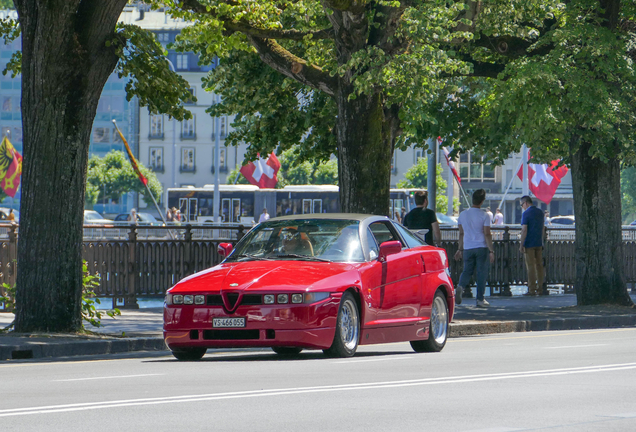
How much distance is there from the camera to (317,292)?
10820 millimetres

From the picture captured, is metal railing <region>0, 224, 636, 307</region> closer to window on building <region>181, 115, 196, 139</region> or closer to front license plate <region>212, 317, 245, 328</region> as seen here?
front license plate <region>212, 317, 245, 328</region>

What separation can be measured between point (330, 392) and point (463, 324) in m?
8.59

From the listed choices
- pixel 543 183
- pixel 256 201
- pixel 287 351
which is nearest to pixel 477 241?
pixel 287 351

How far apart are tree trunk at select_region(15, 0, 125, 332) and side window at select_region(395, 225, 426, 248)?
3.86 metres

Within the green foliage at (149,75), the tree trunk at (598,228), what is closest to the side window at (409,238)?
the green foliage at (149,75)

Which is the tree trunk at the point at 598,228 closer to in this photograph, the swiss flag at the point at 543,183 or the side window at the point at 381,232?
the side window at the point at 381,232

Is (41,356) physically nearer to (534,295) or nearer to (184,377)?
(184,377)

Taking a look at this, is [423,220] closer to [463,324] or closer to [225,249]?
[463,324]

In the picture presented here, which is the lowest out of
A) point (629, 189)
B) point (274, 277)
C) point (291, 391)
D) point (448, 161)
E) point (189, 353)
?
point (189, 353)

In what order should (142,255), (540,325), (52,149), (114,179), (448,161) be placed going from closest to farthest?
1. (52,149)
2. (540,325)
3. (142,255)
4. (448,161)
5. (114,179)

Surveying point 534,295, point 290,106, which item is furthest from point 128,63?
point 534,295

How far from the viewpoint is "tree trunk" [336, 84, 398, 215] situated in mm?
17344

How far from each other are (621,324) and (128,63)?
30.1 feet

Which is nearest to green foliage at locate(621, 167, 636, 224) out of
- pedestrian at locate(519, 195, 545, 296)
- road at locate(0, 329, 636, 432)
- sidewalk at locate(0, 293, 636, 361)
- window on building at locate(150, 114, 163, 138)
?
window on building at locate(150, 114, 163, 138)
